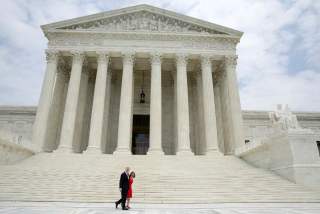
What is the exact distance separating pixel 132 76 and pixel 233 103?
38.7 ft

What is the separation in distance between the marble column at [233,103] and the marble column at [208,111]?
2.05 m

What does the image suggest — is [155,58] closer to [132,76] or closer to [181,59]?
[181,59]

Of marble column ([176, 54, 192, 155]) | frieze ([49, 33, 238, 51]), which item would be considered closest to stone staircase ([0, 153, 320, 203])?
marble column ([176, 54, 192, 155])

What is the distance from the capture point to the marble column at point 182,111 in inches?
944

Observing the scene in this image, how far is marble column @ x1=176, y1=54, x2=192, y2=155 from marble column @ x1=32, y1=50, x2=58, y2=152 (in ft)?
45.1

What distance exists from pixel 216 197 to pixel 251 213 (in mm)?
4573

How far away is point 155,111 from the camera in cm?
2508

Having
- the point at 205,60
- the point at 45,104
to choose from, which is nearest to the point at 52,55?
the point at 45,104

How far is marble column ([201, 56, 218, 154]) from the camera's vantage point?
2475cm

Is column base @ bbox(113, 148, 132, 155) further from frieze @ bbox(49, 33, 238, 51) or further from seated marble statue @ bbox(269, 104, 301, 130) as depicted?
seated marble statue @ bbox(269, 104, 301, 130)

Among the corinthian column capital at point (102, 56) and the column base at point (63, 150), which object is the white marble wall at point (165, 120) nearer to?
the column base at point (63, 150)

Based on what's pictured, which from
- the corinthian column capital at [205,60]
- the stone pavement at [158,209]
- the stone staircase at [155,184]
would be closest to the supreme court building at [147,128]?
the stone staircase at [155,184]

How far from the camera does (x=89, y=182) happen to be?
14297 millimetres

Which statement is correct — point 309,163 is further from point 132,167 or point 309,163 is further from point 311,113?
point 311,113
